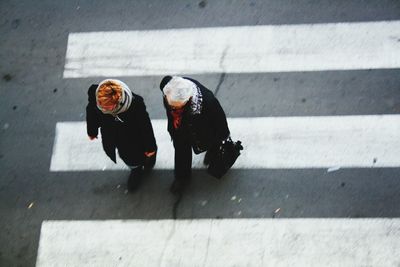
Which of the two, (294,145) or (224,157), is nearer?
(224,157)

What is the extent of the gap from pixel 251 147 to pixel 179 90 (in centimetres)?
174

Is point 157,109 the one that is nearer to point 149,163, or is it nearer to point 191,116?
point 149,163

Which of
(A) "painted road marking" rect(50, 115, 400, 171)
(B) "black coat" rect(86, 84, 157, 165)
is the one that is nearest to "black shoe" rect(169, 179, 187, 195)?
(A) "painted road marking" rect(50, 115, 400, 171)

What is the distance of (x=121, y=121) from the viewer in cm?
396

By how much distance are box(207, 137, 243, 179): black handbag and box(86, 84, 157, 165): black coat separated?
665mm

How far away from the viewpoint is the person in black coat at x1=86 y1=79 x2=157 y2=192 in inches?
145

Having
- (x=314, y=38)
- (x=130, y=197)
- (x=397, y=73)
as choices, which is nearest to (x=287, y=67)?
(x=314, y=38)

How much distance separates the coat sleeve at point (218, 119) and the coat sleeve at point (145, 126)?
59 cm

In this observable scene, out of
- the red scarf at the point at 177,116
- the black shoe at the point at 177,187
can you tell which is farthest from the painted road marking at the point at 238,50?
the red scarf at the point at 177,116

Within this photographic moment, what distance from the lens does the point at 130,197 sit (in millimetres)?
4977

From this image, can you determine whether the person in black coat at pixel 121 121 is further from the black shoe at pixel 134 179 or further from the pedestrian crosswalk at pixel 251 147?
the pedestrian crosswalk at pixel 251 147

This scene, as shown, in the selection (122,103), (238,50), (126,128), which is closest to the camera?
(122,103)

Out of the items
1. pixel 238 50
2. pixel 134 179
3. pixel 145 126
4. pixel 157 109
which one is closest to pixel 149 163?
pixel 134 179

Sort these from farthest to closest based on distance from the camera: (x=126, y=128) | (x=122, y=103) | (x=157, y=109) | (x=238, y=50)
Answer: (x=238, y=50) → (x=157, y=109) → (x=126, y=128) → (x=122, y=103)
